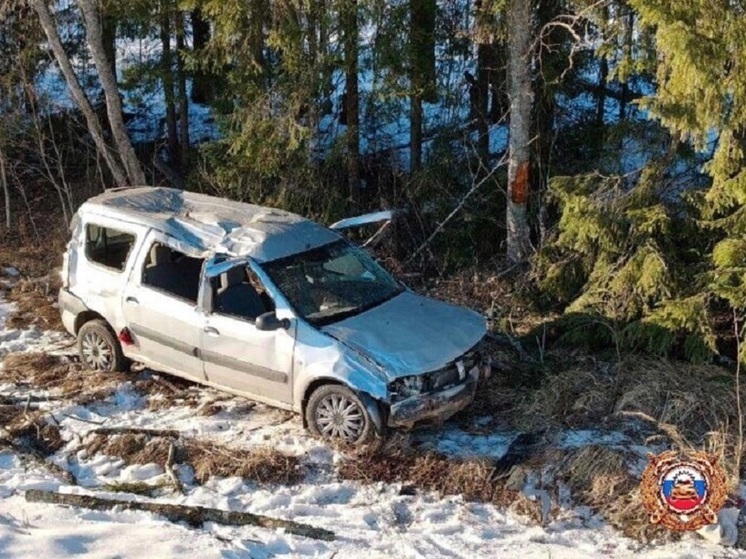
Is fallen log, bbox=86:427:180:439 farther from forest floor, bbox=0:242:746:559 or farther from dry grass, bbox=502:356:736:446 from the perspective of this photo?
Answer: dry grass, bbox=502:356:736:446

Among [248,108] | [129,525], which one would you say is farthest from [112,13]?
[129,525]

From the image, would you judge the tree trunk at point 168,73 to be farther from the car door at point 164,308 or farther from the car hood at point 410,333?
the car hood at point 410,333

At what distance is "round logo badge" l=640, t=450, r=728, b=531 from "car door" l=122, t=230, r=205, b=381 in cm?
410

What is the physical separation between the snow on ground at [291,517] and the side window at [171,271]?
1281mm

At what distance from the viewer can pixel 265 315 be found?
7.01 m

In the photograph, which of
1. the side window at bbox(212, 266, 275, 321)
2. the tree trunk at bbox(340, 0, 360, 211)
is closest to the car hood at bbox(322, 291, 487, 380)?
the side window at bbox(212, 266, 275, 321)

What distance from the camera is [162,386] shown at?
325 inches

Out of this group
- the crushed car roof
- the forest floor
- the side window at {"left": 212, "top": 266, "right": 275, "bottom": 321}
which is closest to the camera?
the forest floor

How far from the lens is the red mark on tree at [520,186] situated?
34.8 ft

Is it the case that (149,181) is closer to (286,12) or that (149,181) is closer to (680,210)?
(286,12)

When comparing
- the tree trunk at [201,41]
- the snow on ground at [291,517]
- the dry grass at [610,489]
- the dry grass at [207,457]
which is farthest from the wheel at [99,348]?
the tree trunk at [201,41]

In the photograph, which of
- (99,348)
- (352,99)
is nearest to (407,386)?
(99,348)

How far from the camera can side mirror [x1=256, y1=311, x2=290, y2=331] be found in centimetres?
697

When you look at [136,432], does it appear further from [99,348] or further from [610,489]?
[610,489]
